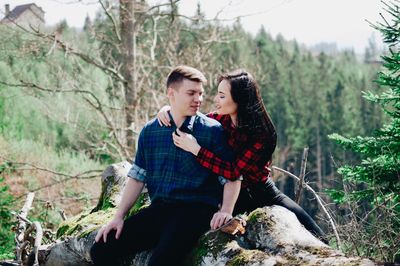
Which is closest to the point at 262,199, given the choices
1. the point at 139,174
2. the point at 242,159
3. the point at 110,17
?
the point at 242,159

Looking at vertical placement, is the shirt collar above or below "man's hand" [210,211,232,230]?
above

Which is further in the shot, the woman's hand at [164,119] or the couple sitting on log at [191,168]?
the woman's hand at [164,119]

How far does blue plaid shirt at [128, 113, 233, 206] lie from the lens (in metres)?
4.02

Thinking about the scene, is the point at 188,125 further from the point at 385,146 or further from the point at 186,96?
the point at 385,146

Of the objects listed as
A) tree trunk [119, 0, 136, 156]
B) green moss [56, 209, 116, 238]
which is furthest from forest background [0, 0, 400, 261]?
green moss [56, 209, 116, 238]

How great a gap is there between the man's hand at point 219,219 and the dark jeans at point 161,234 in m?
0.11

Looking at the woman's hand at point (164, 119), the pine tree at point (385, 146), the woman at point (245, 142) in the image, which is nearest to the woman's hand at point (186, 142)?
the woman at point (245, 142)

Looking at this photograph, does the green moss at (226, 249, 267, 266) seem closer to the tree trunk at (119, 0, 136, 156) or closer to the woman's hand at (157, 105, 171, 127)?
the woman's hand at (157, 105, 171, 127)

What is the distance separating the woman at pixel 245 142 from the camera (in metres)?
3.96

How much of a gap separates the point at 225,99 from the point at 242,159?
1.43 feet

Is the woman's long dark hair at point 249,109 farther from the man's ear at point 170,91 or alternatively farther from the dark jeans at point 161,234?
the dark jeans at point 161,234

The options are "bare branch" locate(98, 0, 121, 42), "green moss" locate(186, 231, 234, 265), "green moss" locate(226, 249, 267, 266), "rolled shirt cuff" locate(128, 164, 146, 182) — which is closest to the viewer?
"green moss" locate(226, 249, 267, 266)

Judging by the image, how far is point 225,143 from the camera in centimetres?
407

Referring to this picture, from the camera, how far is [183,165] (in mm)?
4062
